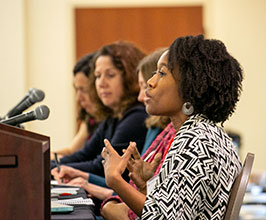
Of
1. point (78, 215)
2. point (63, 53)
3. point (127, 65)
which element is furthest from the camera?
point (63, 53)

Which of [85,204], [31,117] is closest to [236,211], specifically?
[85,204]

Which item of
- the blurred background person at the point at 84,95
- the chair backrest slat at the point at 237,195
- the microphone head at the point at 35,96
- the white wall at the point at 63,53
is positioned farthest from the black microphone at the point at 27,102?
the white wall at the point at 63,53

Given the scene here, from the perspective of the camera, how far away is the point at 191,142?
133 cm

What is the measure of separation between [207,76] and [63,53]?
4.52 metres

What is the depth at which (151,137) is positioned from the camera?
2.37 metres

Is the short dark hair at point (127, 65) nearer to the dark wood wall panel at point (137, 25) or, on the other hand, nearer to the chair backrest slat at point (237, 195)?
the chair backrest slat at point (237, 195)

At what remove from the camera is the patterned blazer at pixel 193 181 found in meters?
1.28

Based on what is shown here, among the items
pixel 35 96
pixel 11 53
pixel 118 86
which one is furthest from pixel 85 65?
pixel 11 53

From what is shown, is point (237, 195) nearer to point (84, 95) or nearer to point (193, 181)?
point (193, 181)

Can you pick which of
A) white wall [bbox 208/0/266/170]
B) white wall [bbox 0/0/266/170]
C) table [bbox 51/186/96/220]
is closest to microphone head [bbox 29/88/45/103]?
table [bbox 51/186/96/220]

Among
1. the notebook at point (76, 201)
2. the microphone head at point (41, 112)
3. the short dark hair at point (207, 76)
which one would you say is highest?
the short dark hair at point (207, 76)

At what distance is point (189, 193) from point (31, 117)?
586 mm

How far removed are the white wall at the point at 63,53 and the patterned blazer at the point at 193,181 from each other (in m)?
4.25

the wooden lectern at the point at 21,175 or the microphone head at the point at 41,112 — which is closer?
the wooden lectern at the point at 21,175
